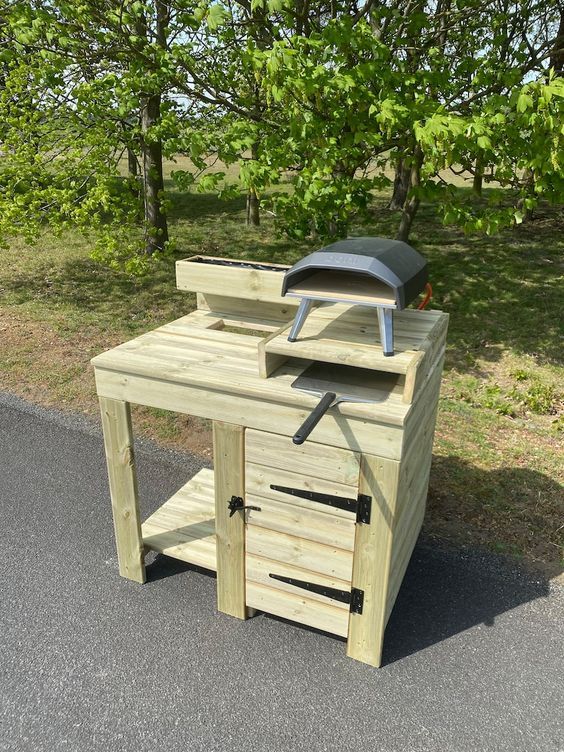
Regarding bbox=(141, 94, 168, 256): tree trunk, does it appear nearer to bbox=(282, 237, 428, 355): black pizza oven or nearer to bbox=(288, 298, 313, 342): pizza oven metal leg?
bbox=(282, 237, 428, 355): black pizza oven

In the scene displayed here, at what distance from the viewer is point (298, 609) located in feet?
11.1

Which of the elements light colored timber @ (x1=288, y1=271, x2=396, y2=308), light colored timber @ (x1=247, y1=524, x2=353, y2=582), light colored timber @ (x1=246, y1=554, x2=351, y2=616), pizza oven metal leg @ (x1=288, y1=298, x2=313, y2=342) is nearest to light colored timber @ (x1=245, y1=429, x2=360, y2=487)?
light colored timber @ (x1=247, y1=524, x2=353, y2=582)

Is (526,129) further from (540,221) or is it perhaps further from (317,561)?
(540,221)

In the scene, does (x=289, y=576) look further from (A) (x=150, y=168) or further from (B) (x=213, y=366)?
(A) (x=150, y=168)

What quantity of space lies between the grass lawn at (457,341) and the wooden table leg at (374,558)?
1.39 m

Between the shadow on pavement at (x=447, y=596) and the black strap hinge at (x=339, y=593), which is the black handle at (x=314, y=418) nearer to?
the black strap hinge at (x=339, y=593)

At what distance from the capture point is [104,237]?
7.61 metres

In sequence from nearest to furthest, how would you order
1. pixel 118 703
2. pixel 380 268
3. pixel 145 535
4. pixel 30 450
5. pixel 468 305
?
pixel 380 268 → pixel 118 703 → pixel 145 535 → pixel 30 450 → pixel 468 305

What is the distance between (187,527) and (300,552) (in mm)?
1327

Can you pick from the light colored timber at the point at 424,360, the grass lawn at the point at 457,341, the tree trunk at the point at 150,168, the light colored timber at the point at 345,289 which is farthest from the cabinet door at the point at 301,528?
the tree trunk at the point at 150,168

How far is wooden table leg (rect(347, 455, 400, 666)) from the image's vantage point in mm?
2855

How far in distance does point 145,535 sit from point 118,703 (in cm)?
125

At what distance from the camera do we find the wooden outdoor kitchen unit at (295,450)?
113 inches

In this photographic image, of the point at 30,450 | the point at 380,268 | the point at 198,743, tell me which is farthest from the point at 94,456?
the point at 380,268
